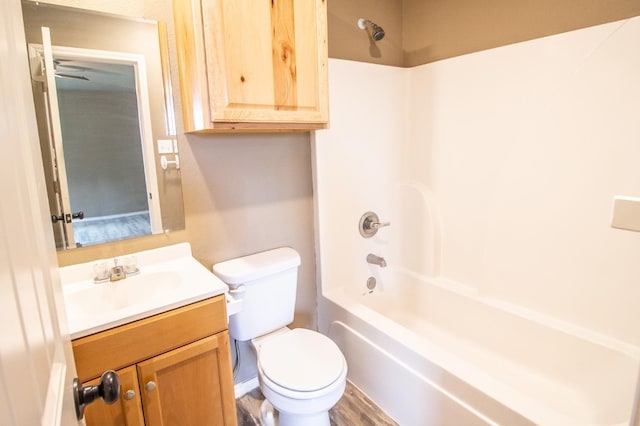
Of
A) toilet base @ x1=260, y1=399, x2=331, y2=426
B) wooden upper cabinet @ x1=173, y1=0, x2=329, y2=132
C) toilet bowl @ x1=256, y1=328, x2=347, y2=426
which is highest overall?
wooden upper cabinet @ x1=173, y1=0, x2=329, y2=132

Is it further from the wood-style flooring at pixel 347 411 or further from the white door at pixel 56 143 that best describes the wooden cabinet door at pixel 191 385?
the white door at pixel 56 143

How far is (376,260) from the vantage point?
2.29 m

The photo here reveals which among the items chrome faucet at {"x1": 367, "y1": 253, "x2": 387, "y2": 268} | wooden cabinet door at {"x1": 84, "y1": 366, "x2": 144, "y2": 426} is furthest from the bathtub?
wooden cabinet door at {"x1": 84, "y1": 366, "x2": 144, "y2": 426}

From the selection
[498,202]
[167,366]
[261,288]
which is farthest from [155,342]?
[498,202]

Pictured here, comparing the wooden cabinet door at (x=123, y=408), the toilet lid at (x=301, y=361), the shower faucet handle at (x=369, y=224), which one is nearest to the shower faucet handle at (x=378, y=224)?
the shower faucet handle at (x=369, y=224)

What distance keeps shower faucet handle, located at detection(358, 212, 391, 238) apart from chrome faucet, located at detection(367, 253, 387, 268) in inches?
5.3

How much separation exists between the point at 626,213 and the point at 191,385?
1406 millimetres

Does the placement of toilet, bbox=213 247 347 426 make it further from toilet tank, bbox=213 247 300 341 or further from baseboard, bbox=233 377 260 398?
baseboard, bbox=233 377 260 398

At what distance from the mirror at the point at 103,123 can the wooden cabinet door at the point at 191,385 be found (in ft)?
1.88

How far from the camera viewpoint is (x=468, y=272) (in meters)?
2.19

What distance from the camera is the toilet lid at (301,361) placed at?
141 centimetres

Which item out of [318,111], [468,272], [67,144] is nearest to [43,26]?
[67,144]

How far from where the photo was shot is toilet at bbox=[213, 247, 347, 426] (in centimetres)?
139

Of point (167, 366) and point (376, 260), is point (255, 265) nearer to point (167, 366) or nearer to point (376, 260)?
point (167, 366)
